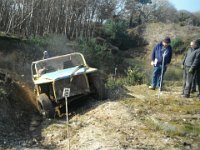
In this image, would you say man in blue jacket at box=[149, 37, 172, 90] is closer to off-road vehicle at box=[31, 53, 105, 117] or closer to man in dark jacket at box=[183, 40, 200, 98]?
man in dark jacket at box=[183, 40, 200, 98]

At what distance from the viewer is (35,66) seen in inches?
661

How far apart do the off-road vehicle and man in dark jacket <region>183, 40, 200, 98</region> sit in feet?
8.80

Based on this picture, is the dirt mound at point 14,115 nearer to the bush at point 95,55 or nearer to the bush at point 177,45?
the bush at point 95,55

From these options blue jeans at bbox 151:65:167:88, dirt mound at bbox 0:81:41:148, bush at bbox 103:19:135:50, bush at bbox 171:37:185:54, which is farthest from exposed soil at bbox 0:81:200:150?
bush at bbox 103:19:135:50

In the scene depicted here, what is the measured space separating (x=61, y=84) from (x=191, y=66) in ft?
13.3

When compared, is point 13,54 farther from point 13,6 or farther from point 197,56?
point 197,56

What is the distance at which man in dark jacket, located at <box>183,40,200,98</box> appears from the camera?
15.2m

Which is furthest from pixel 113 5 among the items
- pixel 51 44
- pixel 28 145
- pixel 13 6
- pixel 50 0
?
pixel 28 145

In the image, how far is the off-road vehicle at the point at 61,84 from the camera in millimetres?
14836

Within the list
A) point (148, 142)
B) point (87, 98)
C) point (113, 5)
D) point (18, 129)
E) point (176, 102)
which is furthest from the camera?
point (113, 5)

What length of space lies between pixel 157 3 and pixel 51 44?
51153mm

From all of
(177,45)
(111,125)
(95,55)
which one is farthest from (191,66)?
(177,45)

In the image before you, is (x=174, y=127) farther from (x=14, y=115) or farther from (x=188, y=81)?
(x=14, y=115)

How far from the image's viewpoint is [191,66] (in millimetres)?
15297
